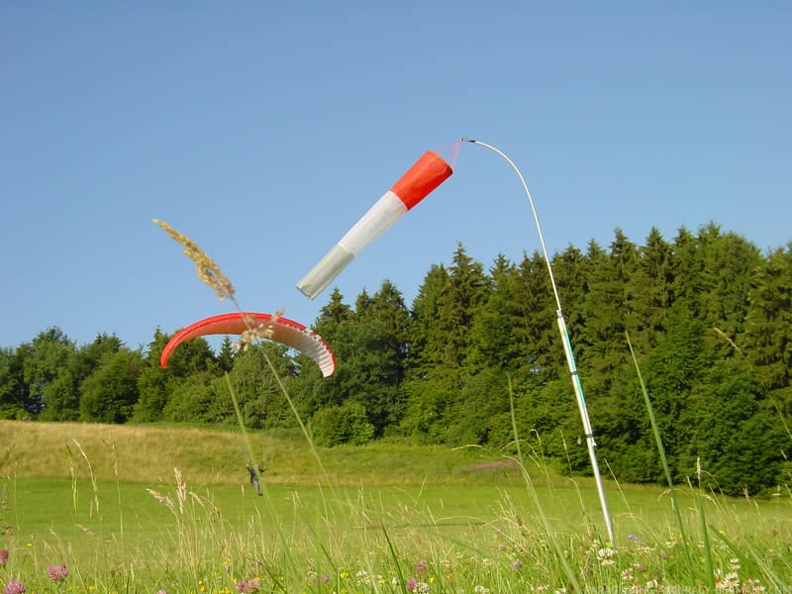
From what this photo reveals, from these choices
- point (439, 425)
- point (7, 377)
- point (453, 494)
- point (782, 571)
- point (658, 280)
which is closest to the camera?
point (782, 571)

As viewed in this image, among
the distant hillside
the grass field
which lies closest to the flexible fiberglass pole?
the grass field

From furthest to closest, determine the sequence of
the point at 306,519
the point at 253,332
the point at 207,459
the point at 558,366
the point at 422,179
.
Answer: the point at 558,366
the point at 207,459
the point at 306,519
the point at 422,179
the point at 253,332

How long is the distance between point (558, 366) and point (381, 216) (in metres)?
32.7

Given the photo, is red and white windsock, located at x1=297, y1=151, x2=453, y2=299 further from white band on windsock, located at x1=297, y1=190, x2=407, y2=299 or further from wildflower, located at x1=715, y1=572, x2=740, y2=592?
wildflower, located at x1=715, y1=572, x2=740, y2=592

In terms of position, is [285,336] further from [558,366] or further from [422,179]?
[558,366]

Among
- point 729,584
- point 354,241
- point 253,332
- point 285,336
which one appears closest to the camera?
point 253,332

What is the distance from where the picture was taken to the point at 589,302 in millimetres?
33938

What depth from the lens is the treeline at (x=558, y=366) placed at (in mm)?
25156

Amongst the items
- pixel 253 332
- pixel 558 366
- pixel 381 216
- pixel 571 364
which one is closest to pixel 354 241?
pixel 381 216

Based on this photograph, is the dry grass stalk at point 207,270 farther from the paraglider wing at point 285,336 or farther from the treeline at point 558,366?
the treeline at point 558,366

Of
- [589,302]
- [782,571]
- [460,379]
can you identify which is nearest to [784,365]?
[589,302]

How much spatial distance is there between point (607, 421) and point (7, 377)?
5551 centimetres

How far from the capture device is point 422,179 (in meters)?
3.63

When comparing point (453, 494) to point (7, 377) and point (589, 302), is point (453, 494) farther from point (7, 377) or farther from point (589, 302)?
point (7, 377)
